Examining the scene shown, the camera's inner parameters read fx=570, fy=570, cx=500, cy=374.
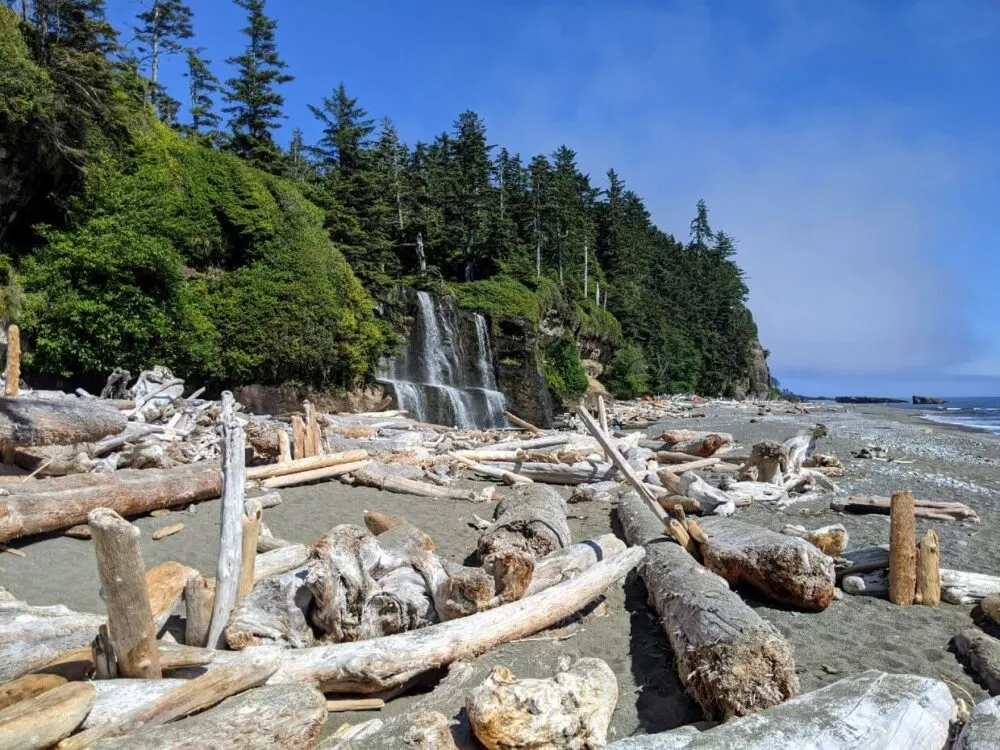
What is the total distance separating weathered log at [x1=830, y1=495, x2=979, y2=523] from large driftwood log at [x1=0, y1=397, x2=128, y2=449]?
12.7 m

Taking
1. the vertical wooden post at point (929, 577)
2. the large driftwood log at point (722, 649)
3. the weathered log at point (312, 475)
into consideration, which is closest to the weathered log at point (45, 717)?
the large driftwood log at point (722, 649)

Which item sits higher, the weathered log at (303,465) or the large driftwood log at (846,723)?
the weathered log at (303,465)

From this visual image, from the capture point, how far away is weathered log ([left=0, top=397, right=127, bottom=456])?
880 centimetres

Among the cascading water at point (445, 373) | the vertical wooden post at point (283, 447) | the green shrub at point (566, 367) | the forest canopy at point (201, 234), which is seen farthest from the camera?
the green shrub at point (566, 367)

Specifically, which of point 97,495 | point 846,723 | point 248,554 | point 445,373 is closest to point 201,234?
point 445,373

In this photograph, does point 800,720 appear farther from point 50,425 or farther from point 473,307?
point 473,307

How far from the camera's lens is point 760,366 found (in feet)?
270

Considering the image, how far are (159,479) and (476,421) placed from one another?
63.3ft

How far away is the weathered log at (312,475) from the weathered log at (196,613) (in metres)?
6.63

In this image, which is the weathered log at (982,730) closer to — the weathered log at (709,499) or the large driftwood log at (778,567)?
the large driftwood log at (778,567)

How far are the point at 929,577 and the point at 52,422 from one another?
12.1 meters

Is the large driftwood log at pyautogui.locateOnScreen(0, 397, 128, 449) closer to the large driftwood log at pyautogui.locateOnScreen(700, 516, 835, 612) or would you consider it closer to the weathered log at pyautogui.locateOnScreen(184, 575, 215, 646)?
the weathered log at pyautogui.locateOnScreen(184, 575, 215, 646)

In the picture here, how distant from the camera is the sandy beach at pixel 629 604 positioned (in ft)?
14.0

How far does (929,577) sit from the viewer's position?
219 inches
